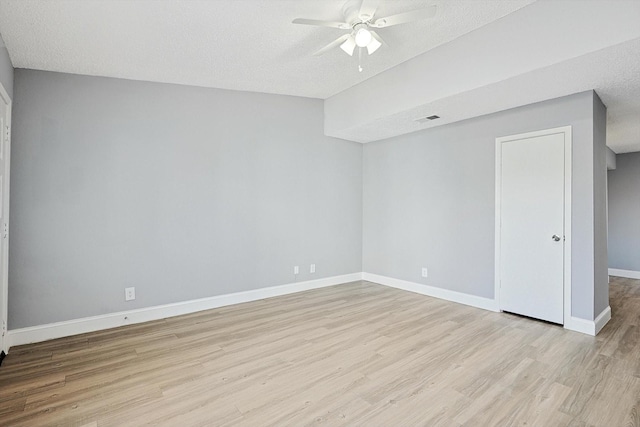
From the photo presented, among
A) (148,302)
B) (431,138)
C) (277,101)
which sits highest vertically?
(277,101)

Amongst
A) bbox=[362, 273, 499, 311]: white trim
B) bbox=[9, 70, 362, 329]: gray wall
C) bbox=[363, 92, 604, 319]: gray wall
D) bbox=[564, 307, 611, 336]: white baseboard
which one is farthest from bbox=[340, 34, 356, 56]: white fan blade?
bbox=[564, 307, 611, 336]: white baseboard

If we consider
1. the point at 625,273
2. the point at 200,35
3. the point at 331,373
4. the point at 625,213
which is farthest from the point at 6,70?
the point at 625,273

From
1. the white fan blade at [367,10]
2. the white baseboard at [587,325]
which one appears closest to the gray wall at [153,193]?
the white fan blade at [367,10]

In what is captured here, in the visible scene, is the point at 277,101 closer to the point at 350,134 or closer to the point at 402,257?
the point at 350,134

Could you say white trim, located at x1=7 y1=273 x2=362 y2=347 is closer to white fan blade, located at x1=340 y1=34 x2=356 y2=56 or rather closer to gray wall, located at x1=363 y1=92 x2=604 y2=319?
gray wall, located at x1=363 y1=92 x2=604 y2=319

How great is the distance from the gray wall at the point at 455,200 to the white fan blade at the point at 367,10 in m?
2.35

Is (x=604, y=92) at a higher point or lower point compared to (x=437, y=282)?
higher

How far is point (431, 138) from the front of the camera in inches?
181

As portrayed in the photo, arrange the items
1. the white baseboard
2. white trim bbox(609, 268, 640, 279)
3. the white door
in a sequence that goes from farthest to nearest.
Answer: white trim bbox(609, 268, 640, 279)
the white door
the white baseboard

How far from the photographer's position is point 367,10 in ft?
7.69

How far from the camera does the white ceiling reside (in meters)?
2.39

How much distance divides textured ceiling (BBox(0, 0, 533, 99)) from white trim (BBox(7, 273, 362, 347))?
8.32ft

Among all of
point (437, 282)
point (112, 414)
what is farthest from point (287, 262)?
point (112, 414)

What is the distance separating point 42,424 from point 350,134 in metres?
4.51
